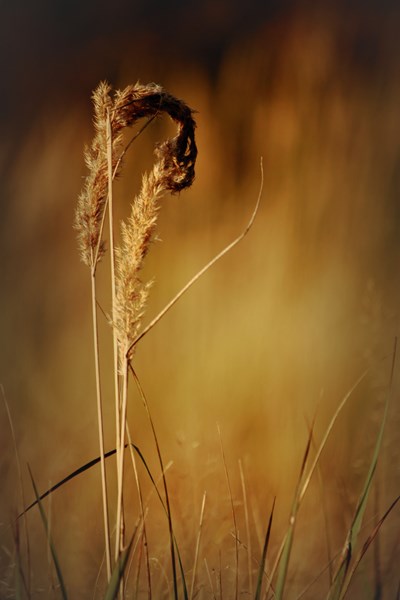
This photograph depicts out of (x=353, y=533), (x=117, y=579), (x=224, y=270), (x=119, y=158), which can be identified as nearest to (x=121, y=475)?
(x=117, y=579)

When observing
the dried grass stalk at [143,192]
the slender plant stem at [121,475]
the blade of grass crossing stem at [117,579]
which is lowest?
the blade of grass crossing stem at [117,579]

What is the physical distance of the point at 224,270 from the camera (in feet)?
4.82

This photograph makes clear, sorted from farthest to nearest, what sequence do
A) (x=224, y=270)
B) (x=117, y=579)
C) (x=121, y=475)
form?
(x=224, y=270)
(x=121, y=475)
(x=117, y=579)

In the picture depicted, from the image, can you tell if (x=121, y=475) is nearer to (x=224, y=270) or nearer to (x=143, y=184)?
(x=143, y=184)

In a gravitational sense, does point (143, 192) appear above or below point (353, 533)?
above

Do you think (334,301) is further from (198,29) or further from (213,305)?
(198,29)

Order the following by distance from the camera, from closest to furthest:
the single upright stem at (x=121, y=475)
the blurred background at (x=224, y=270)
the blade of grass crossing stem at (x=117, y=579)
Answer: the blade of grass crossing stem at (x=117, y=579)
the single upright stem at (x=121, y=475)
the blurred background at (x=224, y=270)

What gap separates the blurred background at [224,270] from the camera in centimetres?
138

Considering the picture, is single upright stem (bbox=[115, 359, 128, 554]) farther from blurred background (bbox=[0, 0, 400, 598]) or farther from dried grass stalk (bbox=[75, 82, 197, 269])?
blurred background (bbox=[0, 0, 400, 598])

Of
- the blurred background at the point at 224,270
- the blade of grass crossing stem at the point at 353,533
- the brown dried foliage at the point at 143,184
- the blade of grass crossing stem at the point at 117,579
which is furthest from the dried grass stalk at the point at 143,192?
the blurred background at the point at 224,270

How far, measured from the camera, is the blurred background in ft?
4.54

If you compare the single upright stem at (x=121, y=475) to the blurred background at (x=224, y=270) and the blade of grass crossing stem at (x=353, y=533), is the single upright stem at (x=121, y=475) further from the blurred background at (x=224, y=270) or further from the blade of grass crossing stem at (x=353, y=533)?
the blurred background at (x=224, y=270)

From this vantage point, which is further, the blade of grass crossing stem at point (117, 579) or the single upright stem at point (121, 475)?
the single upright stem at point (121, 475)

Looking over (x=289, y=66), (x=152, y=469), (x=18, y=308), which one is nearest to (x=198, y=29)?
(x=289, y=66)
